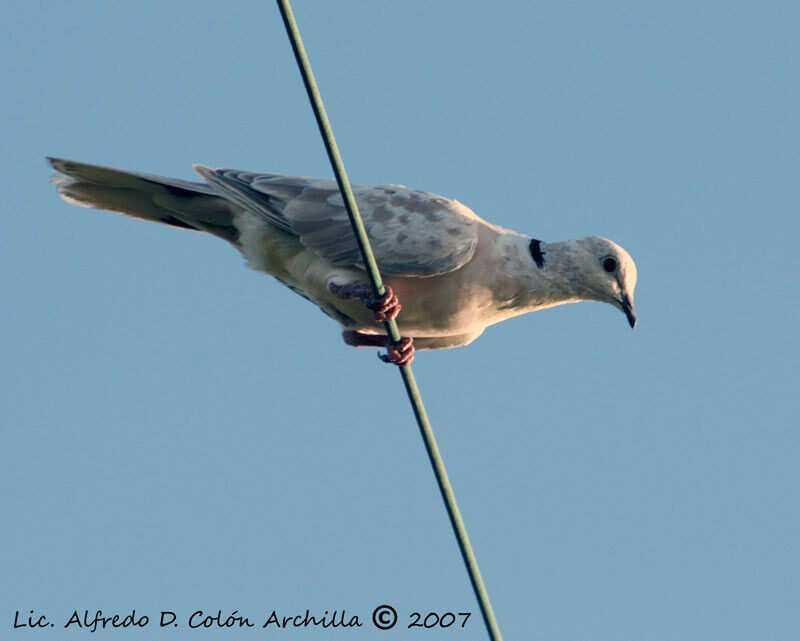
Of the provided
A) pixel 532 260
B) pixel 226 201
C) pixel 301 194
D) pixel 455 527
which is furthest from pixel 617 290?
pixel 455 527

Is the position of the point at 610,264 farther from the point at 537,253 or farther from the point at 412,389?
the point at 412,389

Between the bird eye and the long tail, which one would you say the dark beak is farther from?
the long tail

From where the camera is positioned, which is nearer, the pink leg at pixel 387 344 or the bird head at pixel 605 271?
the pink leg at pixel 387 344

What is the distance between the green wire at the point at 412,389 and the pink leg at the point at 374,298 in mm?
1215

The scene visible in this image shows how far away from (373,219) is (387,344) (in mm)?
758

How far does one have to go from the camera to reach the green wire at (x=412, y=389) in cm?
350

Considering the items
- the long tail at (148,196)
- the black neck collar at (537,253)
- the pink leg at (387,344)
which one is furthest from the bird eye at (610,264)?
the long tail at (148,196)

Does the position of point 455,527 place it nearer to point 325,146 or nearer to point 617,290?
point 325,146

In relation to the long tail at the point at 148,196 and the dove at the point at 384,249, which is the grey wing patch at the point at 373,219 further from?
the long tail at the point at 148,196

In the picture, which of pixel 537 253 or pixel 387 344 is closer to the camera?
pixel 387 344

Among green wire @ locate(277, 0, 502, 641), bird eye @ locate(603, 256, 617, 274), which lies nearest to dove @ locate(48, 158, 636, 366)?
bird eye @ locate(603, 256, 617, 274)

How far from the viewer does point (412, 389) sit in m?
4.31

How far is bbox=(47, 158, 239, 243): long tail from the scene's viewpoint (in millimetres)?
6191

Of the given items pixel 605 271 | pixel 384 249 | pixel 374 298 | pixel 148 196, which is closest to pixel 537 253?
pixel 605 271
